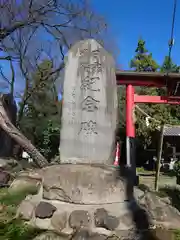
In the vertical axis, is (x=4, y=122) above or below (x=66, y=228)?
above

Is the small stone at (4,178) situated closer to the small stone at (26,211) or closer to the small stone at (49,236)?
the small stone at (26,211)

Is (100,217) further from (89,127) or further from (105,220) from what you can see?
(89,127)

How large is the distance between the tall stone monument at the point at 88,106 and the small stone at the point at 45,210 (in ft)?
2.77

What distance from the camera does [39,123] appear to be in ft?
67.4

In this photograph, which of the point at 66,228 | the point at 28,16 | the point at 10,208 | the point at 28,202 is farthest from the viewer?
the point at 28,16

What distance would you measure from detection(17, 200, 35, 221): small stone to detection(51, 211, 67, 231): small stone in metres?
0.44

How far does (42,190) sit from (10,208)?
1556mm

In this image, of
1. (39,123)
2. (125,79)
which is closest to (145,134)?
(39,123)

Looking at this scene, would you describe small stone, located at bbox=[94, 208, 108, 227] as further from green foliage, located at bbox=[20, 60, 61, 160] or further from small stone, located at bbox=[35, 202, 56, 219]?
green foliage, located at bbox=[20, 60, 61, 160]

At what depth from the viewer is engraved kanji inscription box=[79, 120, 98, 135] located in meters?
5.10

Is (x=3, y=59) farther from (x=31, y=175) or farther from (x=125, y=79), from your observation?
(x=31, y=175)

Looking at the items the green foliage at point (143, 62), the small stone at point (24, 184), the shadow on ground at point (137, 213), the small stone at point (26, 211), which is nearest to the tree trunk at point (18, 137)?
the small stone at point (24, 184)

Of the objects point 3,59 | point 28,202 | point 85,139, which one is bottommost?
point 28,202

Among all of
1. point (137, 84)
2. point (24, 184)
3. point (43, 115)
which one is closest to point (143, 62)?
point (43, 115)
